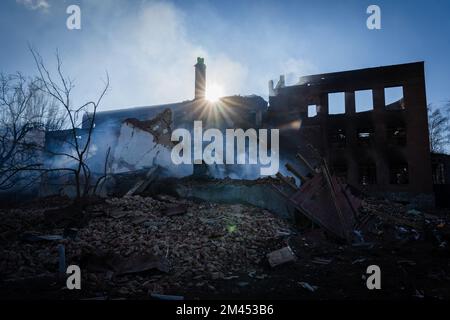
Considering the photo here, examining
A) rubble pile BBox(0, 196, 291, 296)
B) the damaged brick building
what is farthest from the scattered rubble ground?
the damaged brick building

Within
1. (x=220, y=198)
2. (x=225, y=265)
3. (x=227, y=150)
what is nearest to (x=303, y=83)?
(x=227, y=150)

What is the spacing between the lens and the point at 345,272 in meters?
4.44

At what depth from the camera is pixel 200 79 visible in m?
21.8

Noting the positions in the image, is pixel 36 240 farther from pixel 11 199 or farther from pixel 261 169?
pixel 11 199

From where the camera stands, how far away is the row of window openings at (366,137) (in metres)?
17.9

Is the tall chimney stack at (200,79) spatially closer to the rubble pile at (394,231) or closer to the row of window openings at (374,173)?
the row of window openings at (374,173)

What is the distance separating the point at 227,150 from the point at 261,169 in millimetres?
2274

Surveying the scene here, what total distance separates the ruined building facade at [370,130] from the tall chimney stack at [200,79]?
20.1 feet

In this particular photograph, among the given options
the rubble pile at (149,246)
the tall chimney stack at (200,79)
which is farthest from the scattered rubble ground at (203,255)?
the tall chimney stack at (200,79)

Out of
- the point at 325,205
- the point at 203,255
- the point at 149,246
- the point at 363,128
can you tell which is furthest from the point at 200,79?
the point at 203,255

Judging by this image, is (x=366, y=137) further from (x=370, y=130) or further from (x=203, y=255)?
(x=203, y=255)

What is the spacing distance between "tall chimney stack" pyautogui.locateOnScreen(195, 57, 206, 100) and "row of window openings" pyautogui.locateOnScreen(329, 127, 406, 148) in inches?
408
